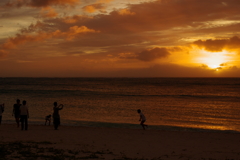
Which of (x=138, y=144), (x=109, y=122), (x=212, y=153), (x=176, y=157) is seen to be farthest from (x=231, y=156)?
(x=109, y=122)

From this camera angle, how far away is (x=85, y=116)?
26.8 meters

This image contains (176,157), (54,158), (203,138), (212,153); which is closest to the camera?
(54,158)

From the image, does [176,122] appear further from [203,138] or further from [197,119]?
[203,138]

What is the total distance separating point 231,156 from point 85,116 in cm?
1821

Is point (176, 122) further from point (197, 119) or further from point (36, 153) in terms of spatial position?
point (36, 153)

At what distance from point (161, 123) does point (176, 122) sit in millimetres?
1676

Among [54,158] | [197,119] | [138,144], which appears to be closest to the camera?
[54,158]

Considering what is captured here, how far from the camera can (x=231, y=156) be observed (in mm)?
10812

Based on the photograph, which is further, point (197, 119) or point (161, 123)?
point (197, 119)

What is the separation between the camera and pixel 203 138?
15.5 meters

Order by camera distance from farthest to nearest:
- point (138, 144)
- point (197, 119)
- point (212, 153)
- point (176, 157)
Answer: point (197, 119) → point (138, 144) → point (212, 153) → point (176, 157)

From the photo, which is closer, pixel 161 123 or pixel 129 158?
pixel 129 158

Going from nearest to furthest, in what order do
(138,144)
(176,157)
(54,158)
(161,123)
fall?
(54,158)
(176,157)
(138,144)
(161,123)

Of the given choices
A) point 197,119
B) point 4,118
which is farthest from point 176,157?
point 4,118
